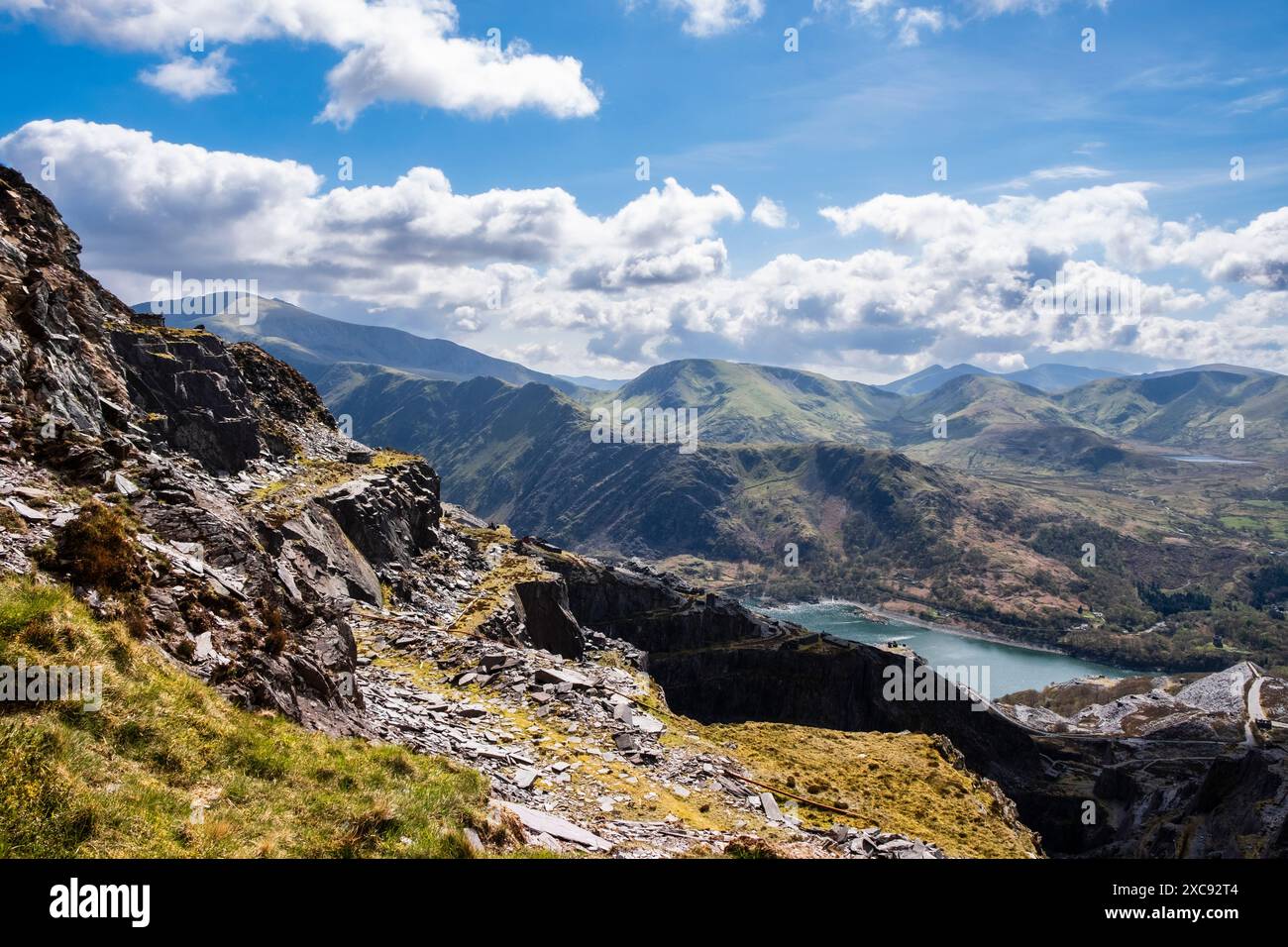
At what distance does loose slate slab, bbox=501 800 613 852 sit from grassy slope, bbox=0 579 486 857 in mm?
1813

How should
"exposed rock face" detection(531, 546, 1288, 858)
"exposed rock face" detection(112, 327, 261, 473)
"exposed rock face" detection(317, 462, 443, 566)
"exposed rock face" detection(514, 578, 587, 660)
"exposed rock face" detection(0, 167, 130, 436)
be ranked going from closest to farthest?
1. "exposed rock face" detection(0, 167, 130, 436)
2. "exposed rock face" detection(317, 462, 443, 566)
3. "exposed rock face" detection(112, 327, 261, 473)
4. "exposed rock face" detection(514, 578, 587, 660)
5. "exposed rock face" detection(531, 546, 1288, 858)

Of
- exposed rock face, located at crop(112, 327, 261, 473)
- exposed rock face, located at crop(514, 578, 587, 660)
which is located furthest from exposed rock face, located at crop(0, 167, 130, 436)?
exposed rock face, located at crop(514, 578, 587, 660)

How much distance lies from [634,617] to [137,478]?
78653mm

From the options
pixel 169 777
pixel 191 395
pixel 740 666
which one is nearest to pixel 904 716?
pixel 740 666

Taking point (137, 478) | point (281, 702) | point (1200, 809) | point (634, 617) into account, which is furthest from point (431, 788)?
point (1200, 809)

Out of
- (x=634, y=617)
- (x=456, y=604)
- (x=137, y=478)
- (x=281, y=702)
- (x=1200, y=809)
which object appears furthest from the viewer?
(x=1200, y=809)

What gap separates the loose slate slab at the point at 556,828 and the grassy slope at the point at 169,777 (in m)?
1.81

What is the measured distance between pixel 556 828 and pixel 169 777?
8.93 metres

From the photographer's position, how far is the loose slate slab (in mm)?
16922

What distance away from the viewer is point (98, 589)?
52.1ft

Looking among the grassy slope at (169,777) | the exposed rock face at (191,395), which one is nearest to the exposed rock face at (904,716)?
the exposed rock face at (191,395)

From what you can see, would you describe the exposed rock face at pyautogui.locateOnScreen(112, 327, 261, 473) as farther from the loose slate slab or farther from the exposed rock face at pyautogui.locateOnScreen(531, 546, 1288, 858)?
the loose slate slab

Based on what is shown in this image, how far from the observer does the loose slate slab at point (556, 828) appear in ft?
55.5
